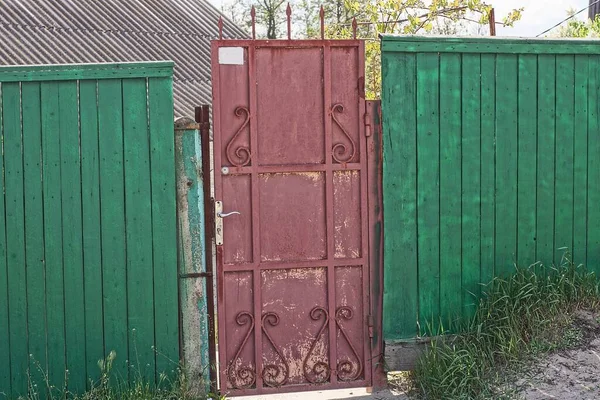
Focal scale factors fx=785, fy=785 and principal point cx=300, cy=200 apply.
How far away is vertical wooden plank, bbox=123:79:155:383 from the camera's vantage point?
205 inches

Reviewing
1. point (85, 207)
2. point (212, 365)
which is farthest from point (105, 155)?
point (212, 365)

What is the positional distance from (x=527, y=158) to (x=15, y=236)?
3.64 metres

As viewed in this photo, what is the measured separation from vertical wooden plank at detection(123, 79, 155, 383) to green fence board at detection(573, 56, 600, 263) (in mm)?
3110

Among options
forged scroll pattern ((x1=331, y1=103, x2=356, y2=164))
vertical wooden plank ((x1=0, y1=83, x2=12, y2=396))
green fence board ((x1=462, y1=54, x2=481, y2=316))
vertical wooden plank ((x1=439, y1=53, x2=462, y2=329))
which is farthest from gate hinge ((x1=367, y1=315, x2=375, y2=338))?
vertical wooden plank ((x1=0, y1=83, x2=12, y2=396))

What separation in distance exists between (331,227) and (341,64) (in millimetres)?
1139

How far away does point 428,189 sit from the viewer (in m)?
5.62

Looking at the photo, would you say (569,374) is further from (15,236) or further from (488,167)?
(15,236)

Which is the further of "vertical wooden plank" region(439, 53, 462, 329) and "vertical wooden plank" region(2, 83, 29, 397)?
"vertical wooden plank" region(439, 53, 462, 329)

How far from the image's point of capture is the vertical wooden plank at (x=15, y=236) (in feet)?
16.8

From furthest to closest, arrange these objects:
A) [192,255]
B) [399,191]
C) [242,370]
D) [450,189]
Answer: [450,189], [399,191], [242,370], [192,255]

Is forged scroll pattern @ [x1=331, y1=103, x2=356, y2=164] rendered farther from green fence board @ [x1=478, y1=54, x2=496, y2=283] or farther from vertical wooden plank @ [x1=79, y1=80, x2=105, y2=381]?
vertical wooden plank @ [x1=79, y1=80, x2=105, y2=381]

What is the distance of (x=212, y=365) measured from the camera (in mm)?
5402

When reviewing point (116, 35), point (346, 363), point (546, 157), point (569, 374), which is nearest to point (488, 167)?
point (546, 157)

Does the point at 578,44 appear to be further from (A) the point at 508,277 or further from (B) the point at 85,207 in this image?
(B) the point at 85,207
